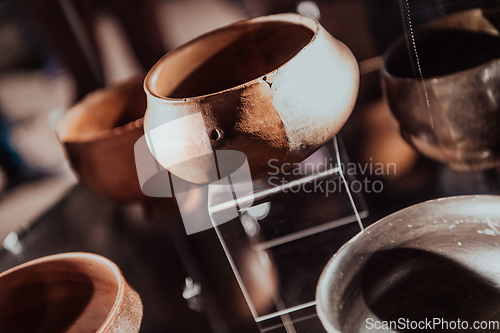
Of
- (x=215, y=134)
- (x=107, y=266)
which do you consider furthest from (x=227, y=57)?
(x=107, y=266)

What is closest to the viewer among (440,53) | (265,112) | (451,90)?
(265,112)

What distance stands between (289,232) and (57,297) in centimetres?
32

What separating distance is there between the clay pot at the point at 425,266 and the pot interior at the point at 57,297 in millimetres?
259

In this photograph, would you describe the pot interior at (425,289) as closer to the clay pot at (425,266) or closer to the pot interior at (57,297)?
the clay pot at (425,266)

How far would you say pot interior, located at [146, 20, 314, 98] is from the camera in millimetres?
535

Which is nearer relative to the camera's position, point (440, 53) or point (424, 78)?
point (424, 78)

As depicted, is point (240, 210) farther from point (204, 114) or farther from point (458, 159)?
point (458, 159)

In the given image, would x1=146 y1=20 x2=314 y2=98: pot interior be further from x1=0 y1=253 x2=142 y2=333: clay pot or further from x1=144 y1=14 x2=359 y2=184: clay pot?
x1=0 y1=253 x2=142 y2=333: clay pot

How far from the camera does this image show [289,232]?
60 cm

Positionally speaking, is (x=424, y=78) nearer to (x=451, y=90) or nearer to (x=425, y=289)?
(x=451, y=90)

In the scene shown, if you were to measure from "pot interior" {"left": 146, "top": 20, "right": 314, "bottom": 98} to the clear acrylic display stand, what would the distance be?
15 cm

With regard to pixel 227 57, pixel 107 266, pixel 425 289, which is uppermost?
pixel 227 57

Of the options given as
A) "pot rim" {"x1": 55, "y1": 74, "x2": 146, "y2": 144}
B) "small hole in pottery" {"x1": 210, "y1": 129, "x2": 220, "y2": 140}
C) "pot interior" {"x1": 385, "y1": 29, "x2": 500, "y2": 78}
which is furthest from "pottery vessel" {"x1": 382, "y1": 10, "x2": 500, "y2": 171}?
"pot rim" {"x1": 55, "y1": 74, "x2": 146, "y2": 144}

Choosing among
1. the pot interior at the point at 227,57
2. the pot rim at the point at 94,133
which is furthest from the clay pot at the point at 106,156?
the pot interior at the point at 227,57
